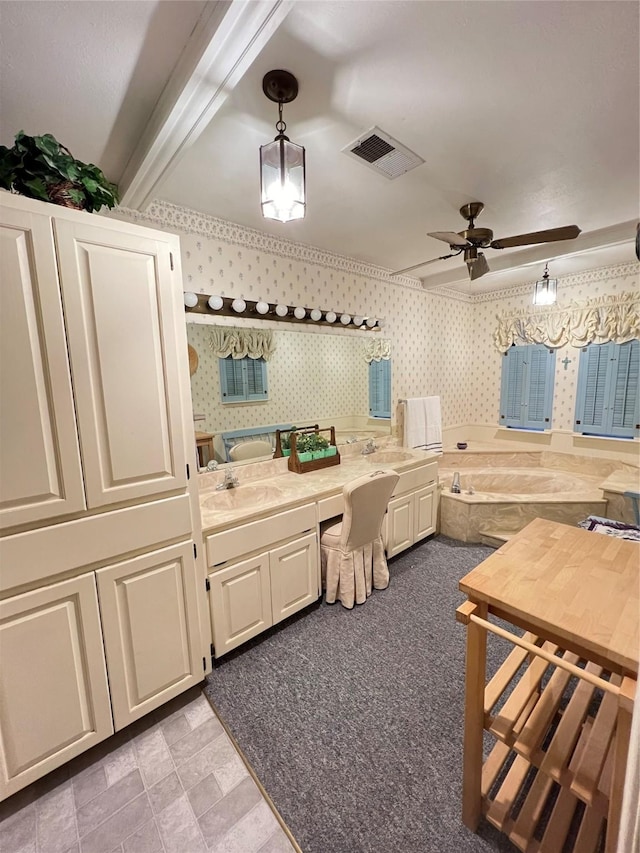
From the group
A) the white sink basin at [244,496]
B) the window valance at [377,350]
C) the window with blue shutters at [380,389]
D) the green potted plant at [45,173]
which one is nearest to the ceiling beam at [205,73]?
the green potted plant at [45,173]

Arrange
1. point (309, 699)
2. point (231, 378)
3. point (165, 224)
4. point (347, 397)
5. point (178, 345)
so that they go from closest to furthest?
point (178, 345) < point (309, 699) < point (165, 224) < point (231, 378) < point (347, 397)

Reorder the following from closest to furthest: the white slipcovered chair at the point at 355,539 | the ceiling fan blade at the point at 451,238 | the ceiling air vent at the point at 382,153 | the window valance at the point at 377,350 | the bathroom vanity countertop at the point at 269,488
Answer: the ceiling air vent at the point at 382,153 → the bathroom vanity countertop at the point at 269,488 → the ceiling fan blade at the point at 451,238 → the white slipcovered chair at the point at 355,539 → the window valance at the point at 377,350

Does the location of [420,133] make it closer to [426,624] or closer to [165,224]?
[165,224]

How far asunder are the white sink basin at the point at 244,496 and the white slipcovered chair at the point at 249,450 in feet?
0.90

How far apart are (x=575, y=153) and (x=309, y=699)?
3061 millimetres

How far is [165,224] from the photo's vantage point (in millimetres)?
2145

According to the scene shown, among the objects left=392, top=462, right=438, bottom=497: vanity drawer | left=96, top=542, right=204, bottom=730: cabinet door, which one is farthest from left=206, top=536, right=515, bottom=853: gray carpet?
left=392, top=462, right=438, bottom=497: vanity drawer

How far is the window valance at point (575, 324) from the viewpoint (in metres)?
3.54

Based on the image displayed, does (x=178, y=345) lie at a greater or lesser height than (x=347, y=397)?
greater

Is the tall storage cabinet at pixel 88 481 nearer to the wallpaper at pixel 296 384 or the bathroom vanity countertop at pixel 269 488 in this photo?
the bathroom vanity countertop at pixel 269 488

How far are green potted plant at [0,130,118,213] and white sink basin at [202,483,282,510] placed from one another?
5.45 ft

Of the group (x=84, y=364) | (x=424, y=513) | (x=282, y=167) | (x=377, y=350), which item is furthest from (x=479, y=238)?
(x=84, y=364)

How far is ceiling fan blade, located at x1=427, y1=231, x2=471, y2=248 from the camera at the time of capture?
6.81 ft

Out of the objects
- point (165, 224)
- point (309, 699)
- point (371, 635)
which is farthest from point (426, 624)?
point (165, 224)
